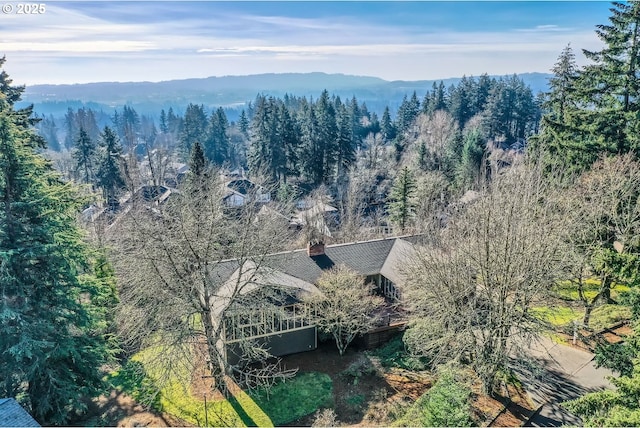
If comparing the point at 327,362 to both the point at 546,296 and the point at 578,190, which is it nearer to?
the point at 546,296

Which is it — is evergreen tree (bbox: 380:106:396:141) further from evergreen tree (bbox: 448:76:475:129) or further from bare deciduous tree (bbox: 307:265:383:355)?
bare deciduous tree (bbox: 307:265:383:355)

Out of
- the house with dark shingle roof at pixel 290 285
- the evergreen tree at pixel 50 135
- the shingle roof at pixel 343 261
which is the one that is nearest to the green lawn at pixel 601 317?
the shingle roof at pixel 343 261

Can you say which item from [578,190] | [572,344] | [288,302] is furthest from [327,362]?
[578,190]

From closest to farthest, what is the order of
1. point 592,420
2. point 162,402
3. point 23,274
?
point 592,420
point 23,274
point 162,402

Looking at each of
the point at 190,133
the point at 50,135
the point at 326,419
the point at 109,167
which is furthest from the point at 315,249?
the point at 50,135

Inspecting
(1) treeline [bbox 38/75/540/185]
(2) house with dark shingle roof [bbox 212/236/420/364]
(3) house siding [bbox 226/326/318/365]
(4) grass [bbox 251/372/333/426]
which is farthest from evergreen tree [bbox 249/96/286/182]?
(4) grass [bbox 251/372/333/426]

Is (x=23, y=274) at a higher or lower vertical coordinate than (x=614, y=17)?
lower
